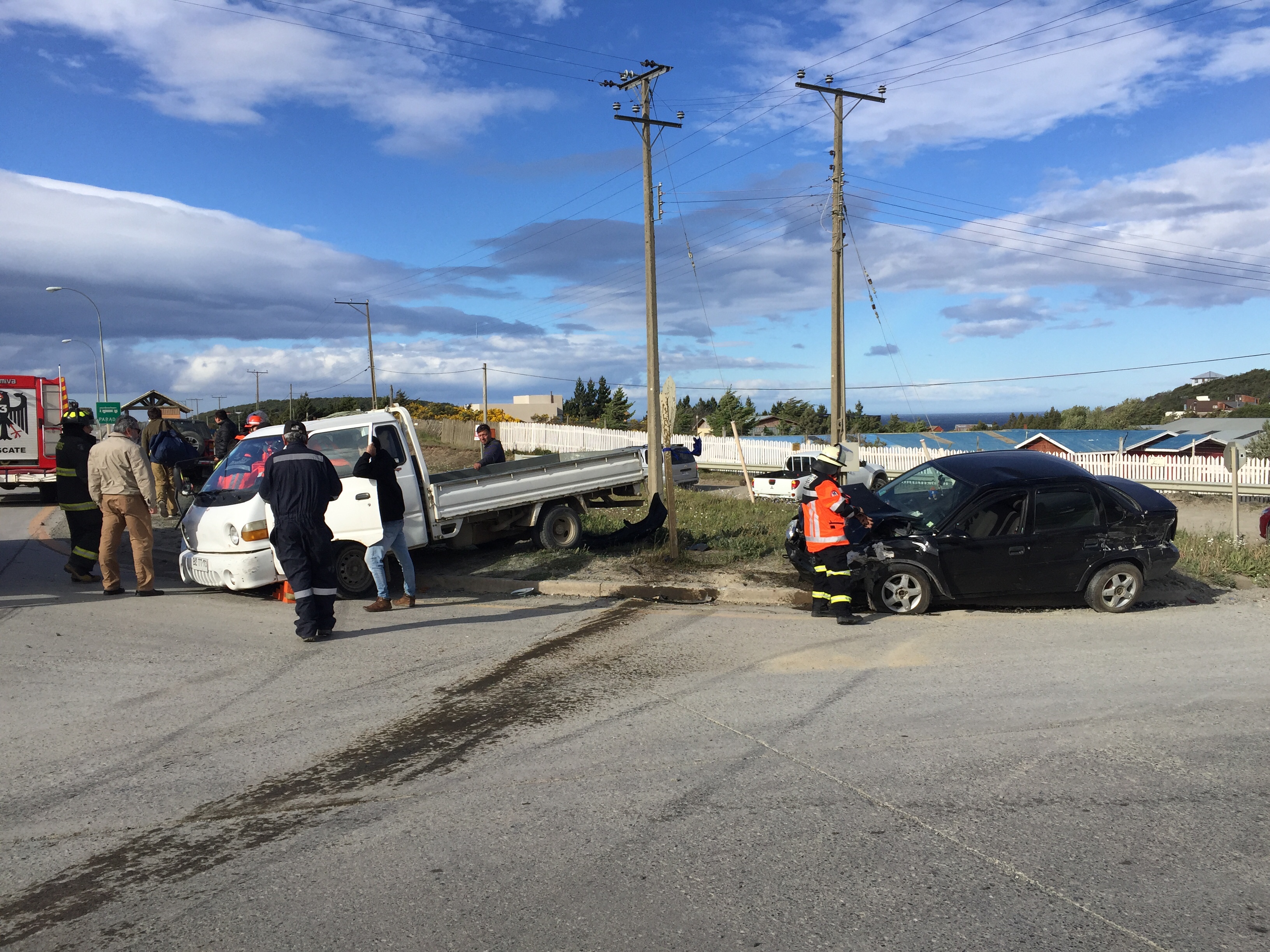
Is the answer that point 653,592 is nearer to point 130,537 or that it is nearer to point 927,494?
point 927,494

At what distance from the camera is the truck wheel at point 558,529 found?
38.8 ft

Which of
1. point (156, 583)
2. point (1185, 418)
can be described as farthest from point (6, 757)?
point (1185, 418)

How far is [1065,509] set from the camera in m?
9.26

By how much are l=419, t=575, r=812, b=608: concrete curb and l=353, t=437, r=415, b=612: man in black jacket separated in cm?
137

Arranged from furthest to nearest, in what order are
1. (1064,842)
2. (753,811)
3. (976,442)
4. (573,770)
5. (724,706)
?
(976,442), (724,706), (573,770), (753,811), (1064,842)

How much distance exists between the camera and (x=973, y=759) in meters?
4.93

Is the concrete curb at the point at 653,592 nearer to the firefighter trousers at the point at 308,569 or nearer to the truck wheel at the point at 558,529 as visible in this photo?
the truck wheel at the point at 558,529

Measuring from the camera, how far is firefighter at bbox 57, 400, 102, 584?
10.4 m

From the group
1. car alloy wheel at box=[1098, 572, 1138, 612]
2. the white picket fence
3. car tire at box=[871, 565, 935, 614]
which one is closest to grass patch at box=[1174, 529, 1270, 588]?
car alloy wheel at box=[1098, 572, 1138, 612]

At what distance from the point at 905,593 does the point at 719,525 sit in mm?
4911

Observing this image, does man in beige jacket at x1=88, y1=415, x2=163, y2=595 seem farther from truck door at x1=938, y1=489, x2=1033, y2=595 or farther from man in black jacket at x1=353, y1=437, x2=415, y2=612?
truck door at x1=938, y1=489, x2=1033, y2=595

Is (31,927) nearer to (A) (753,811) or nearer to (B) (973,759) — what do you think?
(A) (753,811)

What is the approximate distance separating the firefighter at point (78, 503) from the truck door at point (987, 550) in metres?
9.07

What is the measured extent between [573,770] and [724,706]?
1.45m
